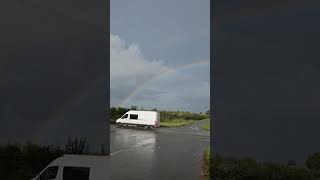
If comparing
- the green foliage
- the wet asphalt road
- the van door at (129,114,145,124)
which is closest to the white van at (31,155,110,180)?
the wet asphalt road

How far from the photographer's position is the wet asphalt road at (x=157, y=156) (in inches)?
796

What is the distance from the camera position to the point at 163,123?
138ft

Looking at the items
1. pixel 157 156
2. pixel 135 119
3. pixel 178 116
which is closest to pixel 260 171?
pixel 157 156

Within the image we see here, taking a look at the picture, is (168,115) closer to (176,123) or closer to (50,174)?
(176,123)

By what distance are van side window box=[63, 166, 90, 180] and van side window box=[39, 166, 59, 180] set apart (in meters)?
0.41

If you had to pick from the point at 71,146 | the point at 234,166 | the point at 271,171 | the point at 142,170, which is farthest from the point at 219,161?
the point at 71,146

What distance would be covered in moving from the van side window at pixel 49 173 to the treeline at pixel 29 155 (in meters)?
5.15

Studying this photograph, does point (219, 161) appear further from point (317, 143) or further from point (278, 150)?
point (317, 143)

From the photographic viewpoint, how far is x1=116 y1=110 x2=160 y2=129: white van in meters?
38.7

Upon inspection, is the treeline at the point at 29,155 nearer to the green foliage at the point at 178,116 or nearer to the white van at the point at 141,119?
the white van at the point at 141,119

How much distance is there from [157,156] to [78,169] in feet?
29.1

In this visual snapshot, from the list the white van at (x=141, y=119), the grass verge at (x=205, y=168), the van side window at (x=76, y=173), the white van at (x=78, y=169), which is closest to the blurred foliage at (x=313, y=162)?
the grass verge at (x=205, y=168)

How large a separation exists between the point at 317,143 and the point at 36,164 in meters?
14.4

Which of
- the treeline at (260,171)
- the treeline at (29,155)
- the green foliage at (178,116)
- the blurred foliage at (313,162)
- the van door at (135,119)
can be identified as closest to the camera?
the treeline at (260,171)
